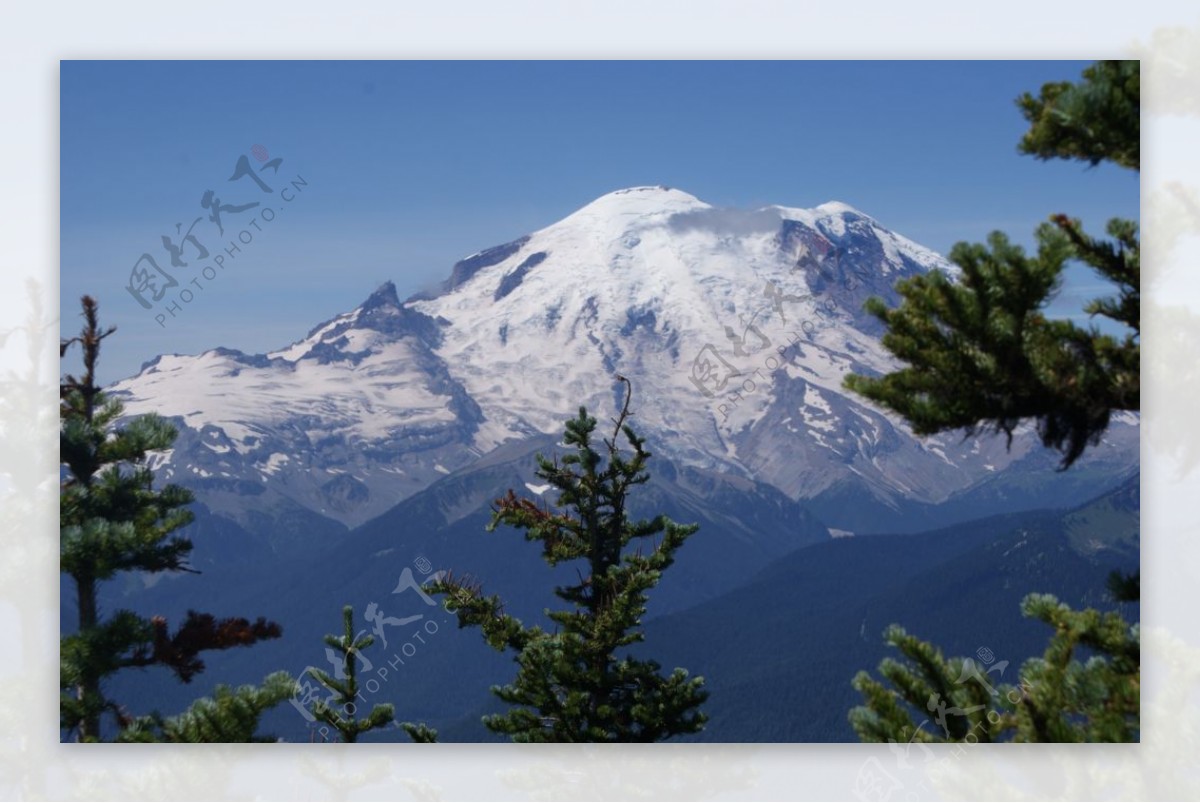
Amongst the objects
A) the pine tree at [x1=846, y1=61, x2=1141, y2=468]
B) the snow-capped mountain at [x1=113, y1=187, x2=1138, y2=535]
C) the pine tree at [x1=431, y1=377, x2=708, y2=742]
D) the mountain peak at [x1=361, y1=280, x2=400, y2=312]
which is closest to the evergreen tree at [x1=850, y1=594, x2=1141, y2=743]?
the pine tree at [x1=846, y1=61, x2=1141, y2=468]

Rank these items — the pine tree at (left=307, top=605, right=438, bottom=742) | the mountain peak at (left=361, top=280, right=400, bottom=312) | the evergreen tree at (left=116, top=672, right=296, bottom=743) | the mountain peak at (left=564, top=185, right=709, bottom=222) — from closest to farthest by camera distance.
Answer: the evergreen tree at (left=116, top=672, right=296, bottom=743) → the pine tree at (left=307, top=605, right=438, bottom=742) → the mountain peak at (left=564, top=185, right=709, bottom=222) → the mountain peak at (left=361, top=280, right=400, bottom=312)

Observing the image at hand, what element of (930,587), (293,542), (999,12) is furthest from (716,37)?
(293,542)

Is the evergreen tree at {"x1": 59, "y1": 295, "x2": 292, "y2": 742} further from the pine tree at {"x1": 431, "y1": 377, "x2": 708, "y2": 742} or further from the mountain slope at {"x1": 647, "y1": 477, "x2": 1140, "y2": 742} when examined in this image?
the mountain slope at {"x1": 647, "y1": 477, "x2": 1140, "y2": 742}

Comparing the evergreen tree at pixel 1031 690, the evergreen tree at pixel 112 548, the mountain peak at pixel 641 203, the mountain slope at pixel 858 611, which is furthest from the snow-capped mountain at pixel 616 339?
the mountain slope at pixel 858 611

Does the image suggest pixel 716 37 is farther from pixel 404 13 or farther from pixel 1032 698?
pixel 1032 698

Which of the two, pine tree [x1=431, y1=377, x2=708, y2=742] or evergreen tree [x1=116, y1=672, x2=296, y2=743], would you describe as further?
pine tree [x1=431, y1=377, x2=708, y2=742]


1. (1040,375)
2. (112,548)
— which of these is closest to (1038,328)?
(1040,375)
